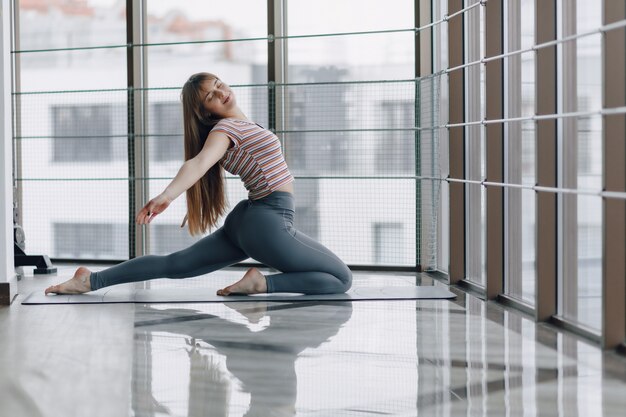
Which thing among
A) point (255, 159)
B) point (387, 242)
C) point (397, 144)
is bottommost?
point (387, 242)

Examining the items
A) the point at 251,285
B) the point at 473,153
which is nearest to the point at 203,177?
the point at 251,285

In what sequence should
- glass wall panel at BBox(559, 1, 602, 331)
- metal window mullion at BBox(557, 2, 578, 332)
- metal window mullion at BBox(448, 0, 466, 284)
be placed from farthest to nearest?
metal window mullion at BBox(448, 0, 466, 284) → metal window mullion at BBox(557, 2, 578, 332) → glass wall panel at BBox(559, 1, 602, 331)

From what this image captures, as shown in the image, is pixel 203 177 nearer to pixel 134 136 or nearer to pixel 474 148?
pixel 474 148

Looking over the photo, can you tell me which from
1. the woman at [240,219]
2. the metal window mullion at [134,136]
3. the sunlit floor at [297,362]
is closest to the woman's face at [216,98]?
the woman at [240,219]

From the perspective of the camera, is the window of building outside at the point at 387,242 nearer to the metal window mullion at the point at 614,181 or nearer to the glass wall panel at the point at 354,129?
the glass wall panel at the point at 354,129

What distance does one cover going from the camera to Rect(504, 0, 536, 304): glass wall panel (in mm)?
3729

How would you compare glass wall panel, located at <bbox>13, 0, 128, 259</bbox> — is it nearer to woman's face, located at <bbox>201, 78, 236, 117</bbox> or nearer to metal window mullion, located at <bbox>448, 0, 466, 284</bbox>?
woman's face, located at <bbox>201, 78, 236, 117</bbox>

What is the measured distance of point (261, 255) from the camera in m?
3.98

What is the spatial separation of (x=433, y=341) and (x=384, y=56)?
2493 millimetres

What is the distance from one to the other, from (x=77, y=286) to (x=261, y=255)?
83 cm

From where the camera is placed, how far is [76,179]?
558 centimetres

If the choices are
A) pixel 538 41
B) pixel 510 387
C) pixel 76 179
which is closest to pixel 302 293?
pixel 538 41

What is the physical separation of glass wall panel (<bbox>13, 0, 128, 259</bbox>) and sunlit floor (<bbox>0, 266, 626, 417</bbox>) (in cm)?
177

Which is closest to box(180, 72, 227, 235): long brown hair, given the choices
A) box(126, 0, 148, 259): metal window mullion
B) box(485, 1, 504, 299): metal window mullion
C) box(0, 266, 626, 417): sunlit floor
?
box(0, 266, 626, 417): sunlit floor
